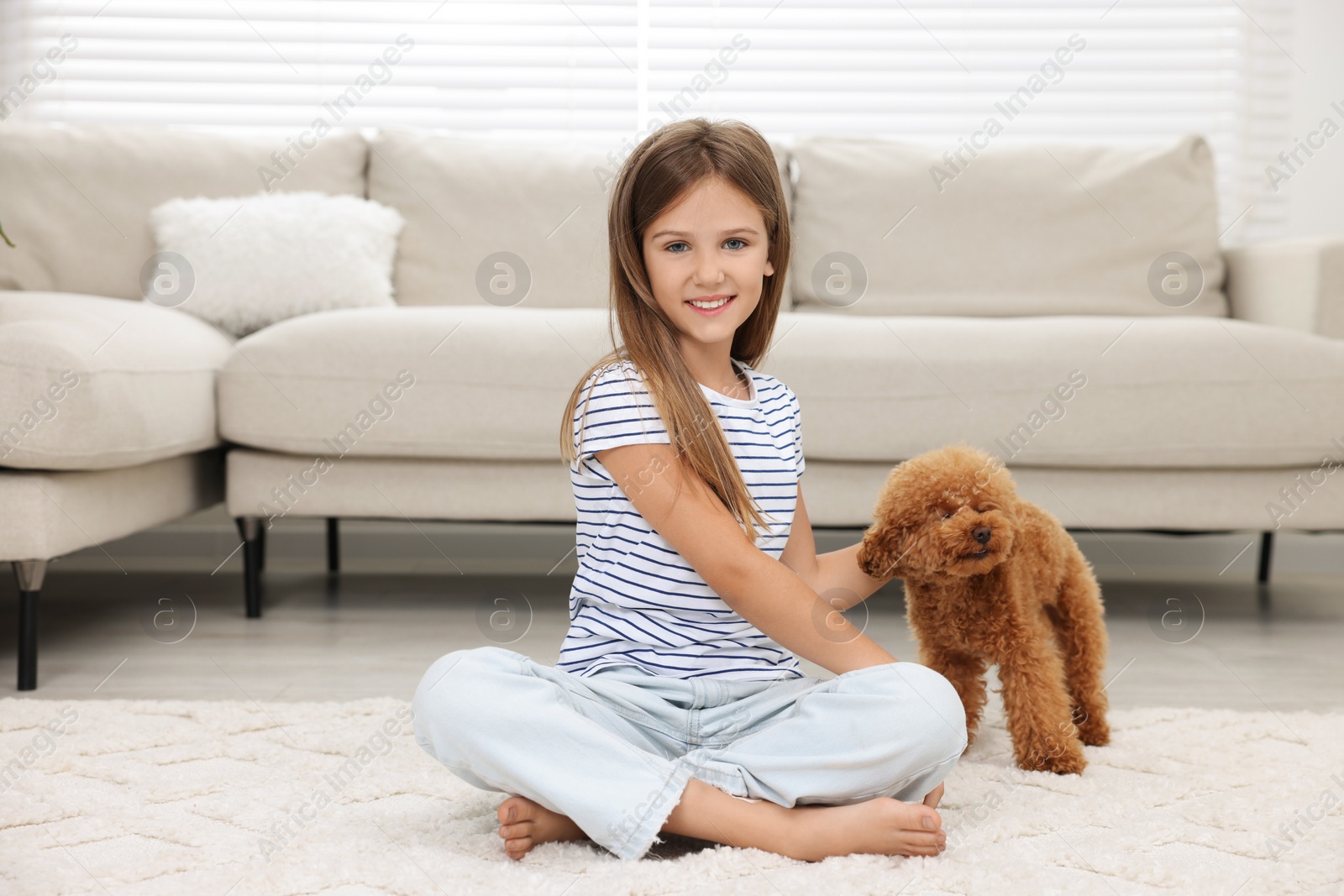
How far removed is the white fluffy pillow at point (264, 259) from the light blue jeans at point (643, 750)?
1453 mm

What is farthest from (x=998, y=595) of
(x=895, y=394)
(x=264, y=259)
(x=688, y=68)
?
(x=688, y=68)

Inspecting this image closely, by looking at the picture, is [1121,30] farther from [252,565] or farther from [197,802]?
[197,802]

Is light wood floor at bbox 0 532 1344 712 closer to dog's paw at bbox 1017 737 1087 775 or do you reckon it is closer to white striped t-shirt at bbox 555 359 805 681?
dog's paw at bbox 1017 737 1087 775

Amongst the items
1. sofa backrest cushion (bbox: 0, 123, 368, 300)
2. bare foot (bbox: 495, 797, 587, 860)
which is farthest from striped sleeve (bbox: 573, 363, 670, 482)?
sofa backrest cushion (bbox: 0, 123, 368, 300)

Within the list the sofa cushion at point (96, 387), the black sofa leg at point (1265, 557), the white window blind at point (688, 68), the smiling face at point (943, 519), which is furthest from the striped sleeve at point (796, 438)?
the white window blind at point (688, 68)

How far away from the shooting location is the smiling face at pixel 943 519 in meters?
1.09

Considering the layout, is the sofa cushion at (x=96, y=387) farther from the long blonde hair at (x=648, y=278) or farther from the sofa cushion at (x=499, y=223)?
the long blonde hair at (x=648, y=278)

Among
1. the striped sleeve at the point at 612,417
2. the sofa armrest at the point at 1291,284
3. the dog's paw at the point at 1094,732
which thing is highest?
the sofa armrest at the point at 1291,284

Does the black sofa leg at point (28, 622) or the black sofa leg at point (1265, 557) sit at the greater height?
the black sofa leg at point (28, 622)

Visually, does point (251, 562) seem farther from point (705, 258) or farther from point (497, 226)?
point (705, 258)

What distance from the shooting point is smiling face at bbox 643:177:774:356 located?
1117 mm

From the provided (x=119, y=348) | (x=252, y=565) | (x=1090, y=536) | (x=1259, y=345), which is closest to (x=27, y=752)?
(x=119, y=348)

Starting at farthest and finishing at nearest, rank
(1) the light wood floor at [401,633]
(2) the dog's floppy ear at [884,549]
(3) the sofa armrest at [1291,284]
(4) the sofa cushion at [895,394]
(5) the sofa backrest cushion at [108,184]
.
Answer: (5) the sofa backrest cushion at [108,184]
(3) the sofa armrest at [1291,284]
(4) the sofa cushion at [895,394]
(1) the light wood floor at [401,633]
(2) the dog's floppy ear at [884,549]

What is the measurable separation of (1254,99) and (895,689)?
2.68 m
